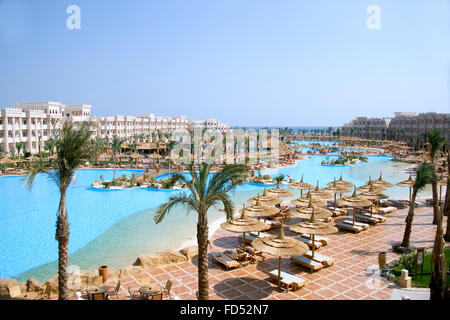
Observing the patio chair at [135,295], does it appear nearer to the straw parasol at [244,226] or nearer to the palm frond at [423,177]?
the straw parasol at [244,226]

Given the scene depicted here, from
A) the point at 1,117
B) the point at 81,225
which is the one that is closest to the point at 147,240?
the point at 81,225

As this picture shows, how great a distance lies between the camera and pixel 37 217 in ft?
57.9

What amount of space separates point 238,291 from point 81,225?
11016 millimetres

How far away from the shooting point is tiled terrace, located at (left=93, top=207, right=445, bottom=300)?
335 inches

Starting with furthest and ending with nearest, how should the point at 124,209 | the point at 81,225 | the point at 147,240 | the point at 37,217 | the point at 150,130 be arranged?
the point at 150,130, the point at 124,209, the point at 37,217, the point at 81,225, the point at 147,240

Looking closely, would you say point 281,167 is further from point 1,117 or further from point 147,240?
point 1,117

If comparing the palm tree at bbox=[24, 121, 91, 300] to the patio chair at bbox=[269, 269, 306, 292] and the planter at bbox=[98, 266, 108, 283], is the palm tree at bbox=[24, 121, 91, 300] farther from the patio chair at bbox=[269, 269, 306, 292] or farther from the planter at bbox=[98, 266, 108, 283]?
the patio chair at bbox=[269, 269, 306, 292]

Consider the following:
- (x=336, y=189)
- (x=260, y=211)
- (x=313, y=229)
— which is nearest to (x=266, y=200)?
(x=260, y=211)

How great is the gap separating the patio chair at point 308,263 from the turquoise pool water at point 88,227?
5132mm

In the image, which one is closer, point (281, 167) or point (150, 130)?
point (281, 167)

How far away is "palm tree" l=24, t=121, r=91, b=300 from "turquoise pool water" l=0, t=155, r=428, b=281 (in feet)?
1.37

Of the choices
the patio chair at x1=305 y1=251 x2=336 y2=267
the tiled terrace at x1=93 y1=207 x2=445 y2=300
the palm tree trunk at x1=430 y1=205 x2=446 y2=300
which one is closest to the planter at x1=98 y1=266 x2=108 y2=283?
the tiled terrace at x1=93 y1=207 x2=445 y2=300

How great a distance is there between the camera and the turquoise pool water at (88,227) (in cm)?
1212

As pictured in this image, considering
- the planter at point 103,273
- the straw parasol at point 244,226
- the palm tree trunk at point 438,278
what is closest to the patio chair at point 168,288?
the planter at point 103,273
